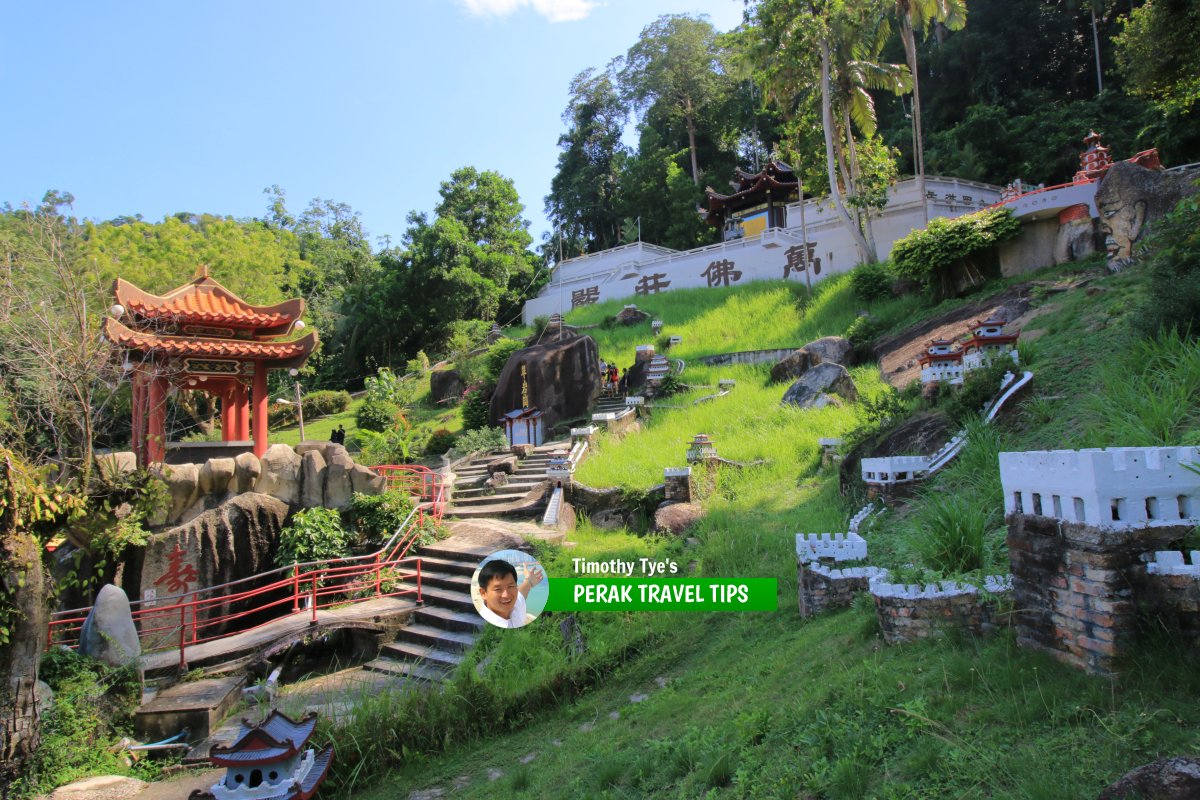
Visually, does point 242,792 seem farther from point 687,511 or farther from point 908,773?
point 687,511

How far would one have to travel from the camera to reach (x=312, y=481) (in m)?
12.6

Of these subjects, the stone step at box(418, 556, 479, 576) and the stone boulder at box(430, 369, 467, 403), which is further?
the stone boulder at box(430, 369, 467, 403)

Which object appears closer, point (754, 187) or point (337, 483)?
point (337, 483)

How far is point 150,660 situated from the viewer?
9.21m

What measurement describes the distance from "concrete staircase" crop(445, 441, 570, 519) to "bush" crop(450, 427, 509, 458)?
2.11 ft

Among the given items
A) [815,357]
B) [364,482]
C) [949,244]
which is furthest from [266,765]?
[949,244]

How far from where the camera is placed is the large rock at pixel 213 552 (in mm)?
11203

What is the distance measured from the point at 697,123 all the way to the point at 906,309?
27.3 meters

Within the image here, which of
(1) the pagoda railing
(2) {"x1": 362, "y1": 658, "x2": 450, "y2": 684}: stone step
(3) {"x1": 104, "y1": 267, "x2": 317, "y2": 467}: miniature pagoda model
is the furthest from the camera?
(3) {"x1": 104, "y1": 267, "x2": 317, "y2": 467}: miniature pagoda model

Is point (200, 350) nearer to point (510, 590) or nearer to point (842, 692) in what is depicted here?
point (510, 590)

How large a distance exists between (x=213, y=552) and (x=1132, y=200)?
62.4 ft

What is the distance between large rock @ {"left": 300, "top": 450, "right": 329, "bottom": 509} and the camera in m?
12.6

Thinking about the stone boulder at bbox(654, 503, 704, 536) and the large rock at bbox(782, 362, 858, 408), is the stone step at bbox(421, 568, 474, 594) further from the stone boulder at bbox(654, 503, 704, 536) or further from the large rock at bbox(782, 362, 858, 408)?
the large rock at bbox(782, 362, 858, 408)

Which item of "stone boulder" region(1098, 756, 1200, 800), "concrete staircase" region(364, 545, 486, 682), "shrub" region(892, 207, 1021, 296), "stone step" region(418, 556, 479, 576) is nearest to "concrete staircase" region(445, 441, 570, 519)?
"stone step" region(418, 556, 479, 576)
